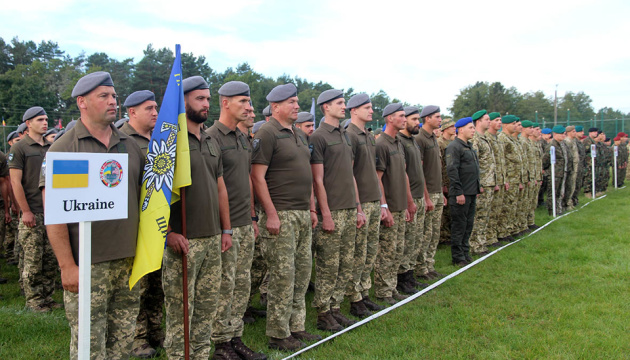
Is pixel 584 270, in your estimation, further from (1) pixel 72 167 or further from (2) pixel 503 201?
(1) pixel 72 167

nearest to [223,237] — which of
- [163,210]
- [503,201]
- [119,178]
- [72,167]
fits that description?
[163,210]

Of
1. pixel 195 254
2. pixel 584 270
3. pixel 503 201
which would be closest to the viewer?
pixel 195 254

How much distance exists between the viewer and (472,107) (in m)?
62.1

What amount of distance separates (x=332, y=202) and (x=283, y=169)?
2.70 feet

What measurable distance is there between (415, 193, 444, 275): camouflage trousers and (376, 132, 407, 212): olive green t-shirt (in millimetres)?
1114

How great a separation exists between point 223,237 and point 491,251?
624 cm

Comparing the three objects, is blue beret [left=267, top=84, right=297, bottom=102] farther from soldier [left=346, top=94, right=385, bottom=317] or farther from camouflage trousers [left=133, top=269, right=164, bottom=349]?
camouflage trousers [left=133, top=269, right=164, bottom=349]

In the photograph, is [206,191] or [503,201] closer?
[206,191]

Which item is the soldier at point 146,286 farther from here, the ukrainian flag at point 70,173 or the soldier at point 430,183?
the soldier at point 430,183

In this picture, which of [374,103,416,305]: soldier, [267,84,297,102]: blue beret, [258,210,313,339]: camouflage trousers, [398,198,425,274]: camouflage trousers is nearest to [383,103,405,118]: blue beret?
[374,103,416,305]: soldier

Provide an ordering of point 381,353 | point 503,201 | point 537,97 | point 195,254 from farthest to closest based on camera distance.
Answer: point 537,97
point 503,201
point 381,353
point 195,254

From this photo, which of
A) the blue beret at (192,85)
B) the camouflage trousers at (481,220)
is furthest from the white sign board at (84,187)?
the camouflage trousers at (481,220)

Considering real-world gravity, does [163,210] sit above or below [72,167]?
below

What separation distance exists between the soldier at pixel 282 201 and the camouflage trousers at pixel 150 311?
→ 105 cm
